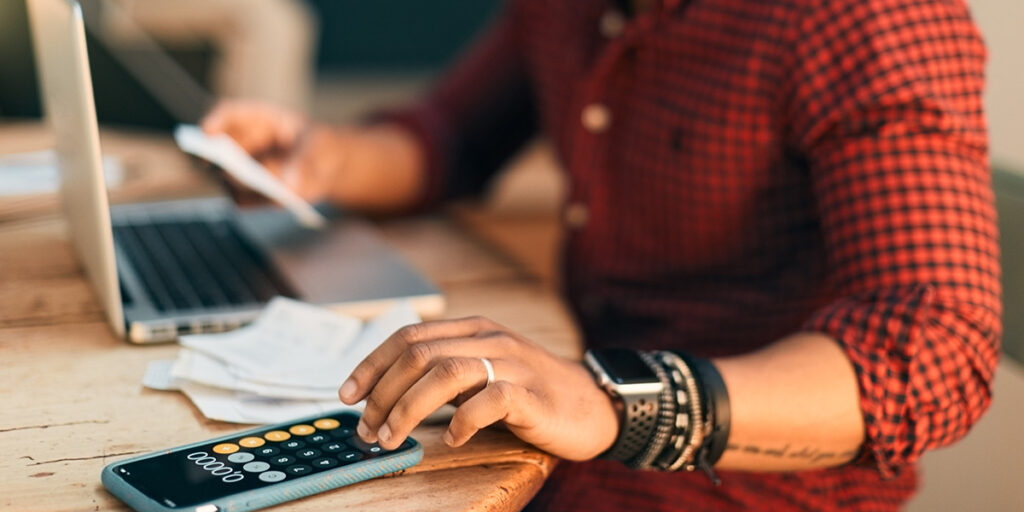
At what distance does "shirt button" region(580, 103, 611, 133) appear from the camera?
114 centimetres

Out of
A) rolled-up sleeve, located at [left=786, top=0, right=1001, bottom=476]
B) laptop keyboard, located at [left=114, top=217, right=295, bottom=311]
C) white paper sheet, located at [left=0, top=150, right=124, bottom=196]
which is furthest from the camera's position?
white paper sheet, located at [left=0, top=150, right=124, bottom=196]

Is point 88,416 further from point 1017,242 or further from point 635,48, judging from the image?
point 1017,242

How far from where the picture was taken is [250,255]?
108 centimetres

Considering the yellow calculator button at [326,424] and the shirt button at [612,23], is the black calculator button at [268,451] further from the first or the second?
the shirt button at [612,23]

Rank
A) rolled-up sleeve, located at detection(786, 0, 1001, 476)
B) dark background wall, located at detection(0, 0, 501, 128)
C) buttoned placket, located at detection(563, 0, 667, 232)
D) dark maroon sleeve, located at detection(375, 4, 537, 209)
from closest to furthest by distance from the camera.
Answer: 1. rolled-up sleeve, located at detection(786, 0, 1001, 476)
2. buttoned placket, located at detection(563, 0, 667, 232)
3. dark maroon sleeve, located at detection(375, 4, 537, 209)
4. dark background wall, located at detection(0, 0, 501, 128)

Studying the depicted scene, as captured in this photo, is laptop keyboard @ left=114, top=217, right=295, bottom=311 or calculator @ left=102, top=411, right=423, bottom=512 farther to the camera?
laptop keyboard @ left=114, top=217, right=295, bottom=311

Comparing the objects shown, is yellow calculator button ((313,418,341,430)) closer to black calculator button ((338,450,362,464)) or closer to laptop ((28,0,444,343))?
black calculator button ((338,450,362,464))

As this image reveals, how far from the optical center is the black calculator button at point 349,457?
64 cm

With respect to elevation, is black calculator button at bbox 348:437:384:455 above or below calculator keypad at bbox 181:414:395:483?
below

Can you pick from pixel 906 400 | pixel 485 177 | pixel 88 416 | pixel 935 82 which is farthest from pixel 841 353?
pixel 485 177

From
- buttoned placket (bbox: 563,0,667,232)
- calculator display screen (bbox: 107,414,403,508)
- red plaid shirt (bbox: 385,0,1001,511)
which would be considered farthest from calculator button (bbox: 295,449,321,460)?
buttoned placket (bbox: 563,0,667,232)

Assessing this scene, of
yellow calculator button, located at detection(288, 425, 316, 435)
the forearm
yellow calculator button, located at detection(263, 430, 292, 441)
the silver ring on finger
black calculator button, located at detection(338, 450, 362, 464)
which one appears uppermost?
the silver ring on finger

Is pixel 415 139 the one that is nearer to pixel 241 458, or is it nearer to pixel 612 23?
pixel 612 23

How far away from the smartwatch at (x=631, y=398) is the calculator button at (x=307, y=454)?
8.3 inches
